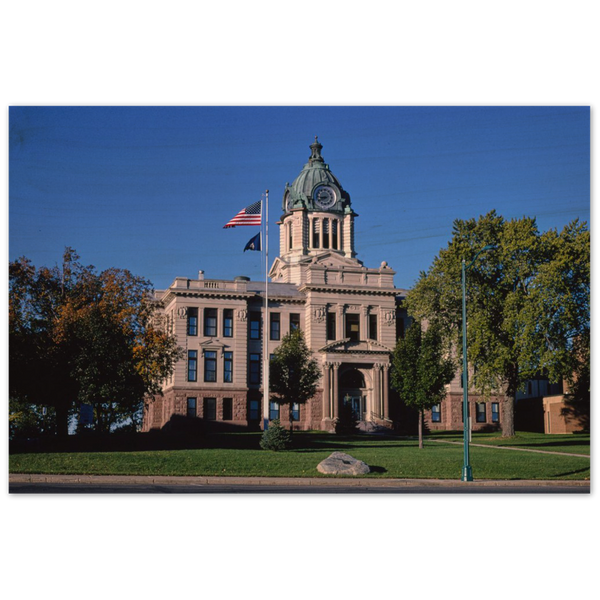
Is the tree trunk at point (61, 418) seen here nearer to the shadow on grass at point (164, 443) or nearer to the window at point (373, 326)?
the shadow on grass at point (164, 443)

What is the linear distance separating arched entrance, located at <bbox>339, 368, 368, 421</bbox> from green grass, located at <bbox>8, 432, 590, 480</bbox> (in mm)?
19470

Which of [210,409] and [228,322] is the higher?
[228,322]

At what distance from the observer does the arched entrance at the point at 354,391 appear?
62334 mm

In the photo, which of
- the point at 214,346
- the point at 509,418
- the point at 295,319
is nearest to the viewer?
the point at 509,418

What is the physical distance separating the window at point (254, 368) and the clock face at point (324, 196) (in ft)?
74.5

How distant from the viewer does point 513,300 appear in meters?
45.1

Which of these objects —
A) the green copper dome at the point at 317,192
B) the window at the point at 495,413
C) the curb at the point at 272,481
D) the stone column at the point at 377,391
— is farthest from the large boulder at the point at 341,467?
the green copper dome at the point at 317,192

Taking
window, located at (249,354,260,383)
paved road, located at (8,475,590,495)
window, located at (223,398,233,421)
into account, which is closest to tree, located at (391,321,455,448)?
paved road, located at (8,475,590,495)

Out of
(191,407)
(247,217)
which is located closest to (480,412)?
(191,407)

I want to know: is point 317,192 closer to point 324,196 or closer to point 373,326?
point 324,196

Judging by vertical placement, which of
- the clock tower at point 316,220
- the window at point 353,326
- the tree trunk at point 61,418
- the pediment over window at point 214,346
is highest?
the clock tower at point 316,220

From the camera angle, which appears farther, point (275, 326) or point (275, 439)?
point (275, 326)

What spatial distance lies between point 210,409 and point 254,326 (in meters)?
7.02
